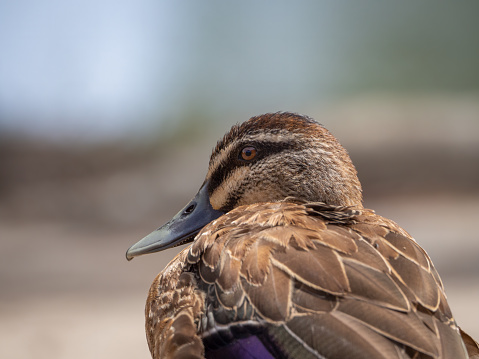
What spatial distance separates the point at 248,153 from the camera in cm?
216

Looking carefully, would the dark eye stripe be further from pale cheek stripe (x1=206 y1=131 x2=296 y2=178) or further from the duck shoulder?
the duck shoulder

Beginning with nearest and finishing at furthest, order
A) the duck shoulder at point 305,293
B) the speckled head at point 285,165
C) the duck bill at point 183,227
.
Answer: the duck shoulder at point 305,293, the speckled head at point 285,165, the duck bill at point 183,227

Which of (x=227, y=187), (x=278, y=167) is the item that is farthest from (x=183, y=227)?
(x=278, y=167)

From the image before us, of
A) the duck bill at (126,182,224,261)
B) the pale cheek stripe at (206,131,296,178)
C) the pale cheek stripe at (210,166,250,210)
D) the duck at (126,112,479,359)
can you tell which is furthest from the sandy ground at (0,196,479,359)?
the duck at (126,112,479,359)

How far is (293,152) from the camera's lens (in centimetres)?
211

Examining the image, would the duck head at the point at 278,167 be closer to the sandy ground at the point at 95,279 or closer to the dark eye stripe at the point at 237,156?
the dark eye stripe at the point at 237,156

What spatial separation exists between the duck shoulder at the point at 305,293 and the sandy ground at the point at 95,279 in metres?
2.96

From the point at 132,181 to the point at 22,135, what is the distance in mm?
3333

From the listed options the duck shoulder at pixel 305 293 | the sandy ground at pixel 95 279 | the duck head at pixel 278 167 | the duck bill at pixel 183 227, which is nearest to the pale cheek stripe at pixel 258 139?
the duck head at pixel 278 167

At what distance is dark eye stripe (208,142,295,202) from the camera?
2127 mm

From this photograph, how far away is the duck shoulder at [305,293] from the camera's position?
4.09ft

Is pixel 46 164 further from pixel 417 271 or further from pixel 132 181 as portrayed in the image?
pixel 417 271

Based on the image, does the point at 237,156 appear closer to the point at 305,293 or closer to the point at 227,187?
the point at 227,187

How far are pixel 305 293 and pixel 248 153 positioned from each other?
92 cm
